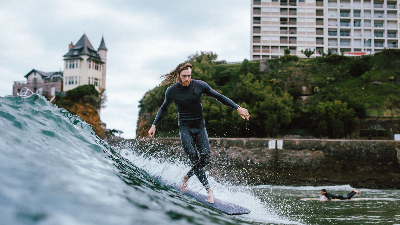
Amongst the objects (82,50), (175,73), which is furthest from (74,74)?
(175,73)

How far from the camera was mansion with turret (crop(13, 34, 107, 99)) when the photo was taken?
206 ft

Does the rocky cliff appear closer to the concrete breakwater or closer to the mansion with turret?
the mansion with turret

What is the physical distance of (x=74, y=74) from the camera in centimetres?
6288

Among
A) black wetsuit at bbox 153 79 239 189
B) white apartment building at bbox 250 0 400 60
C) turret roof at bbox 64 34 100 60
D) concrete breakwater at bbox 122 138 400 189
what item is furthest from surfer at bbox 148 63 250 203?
white apartment building at bbox 250 0 400 60

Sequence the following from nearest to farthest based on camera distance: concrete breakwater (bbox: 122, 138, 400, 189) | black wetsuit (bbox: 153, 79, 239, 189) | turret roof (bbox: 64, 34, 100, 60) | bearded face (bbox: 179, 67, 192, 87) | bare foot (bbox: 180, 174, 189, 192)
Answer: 1. bearded face (bbox: 179, 67, 192, 87)
2. black wetsuit (bbox: 153, 79, 239, 189)
3. bare foot (bbox: 180, 174, 189, 192)
4. concrete breakwater (bbox: 122, 138, 400, 189)
5. turret roof (bbox: 64, 34, 100, 60)

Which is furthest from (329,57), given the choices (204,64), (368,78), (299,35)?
(299,35)

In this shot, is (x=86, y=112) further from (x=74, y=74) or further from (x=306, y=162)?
(x=306, y=162)

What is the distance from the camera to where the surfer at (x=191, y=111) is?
4.93 meters

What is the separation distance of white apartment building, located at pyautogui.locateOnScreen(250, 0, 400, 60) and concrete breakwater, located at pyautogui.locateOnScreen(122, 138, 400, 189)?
167ft

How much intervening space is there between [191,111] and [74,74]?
62740 millimetres

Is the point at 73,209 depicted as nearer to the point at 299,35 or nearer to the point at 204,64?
the point at 204,64

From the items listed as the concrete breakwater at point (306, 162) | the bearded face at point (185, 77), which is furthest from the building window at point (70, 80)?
the bearded face at point (185, 77)

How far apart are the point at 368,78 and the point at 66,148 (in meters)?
48.3

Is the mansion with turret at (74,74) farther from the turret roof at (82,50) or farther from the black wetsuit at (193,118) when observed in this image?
the black wetsuit at (193,118)
